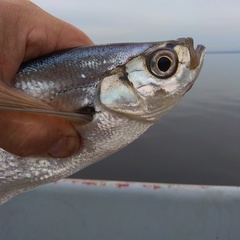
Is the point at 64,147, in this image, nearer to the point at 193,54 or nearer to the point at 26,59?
the point at 26,59

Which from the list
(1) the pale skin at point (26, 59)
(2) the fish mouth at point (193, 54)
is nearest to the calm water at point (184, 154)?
(1) the pale skin at point (26, 59)

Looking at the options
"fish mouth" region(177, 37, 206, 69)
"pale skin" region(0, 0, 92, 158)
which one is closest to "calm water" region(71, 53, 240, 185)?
"pale skin" region(0, 0, 92, 158)

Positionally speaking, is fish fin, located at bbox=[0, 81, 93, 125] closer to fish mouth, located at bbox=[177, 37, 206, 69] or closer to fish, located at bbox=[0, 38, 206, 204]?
fish, located at bbox=[0, 38, 206, 204]

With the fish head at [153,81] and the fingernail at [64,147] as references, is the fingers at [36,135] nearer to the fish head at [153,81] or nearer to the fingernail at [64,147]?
the fingernail at [64,147]

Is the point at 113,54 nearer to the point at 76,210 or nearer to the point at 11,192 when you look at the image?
the point at 11,192

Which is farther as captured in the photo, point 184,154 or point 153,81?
point 184,154

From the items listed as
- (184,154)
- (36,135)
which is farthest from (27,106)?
(184,154)

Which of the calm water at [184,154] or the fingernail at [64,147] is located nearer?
the fingernail at [64,147]

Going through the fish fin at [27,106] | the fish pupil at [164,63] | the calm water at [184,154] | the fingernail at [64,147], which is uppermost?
the fish pupil at [164,63]
